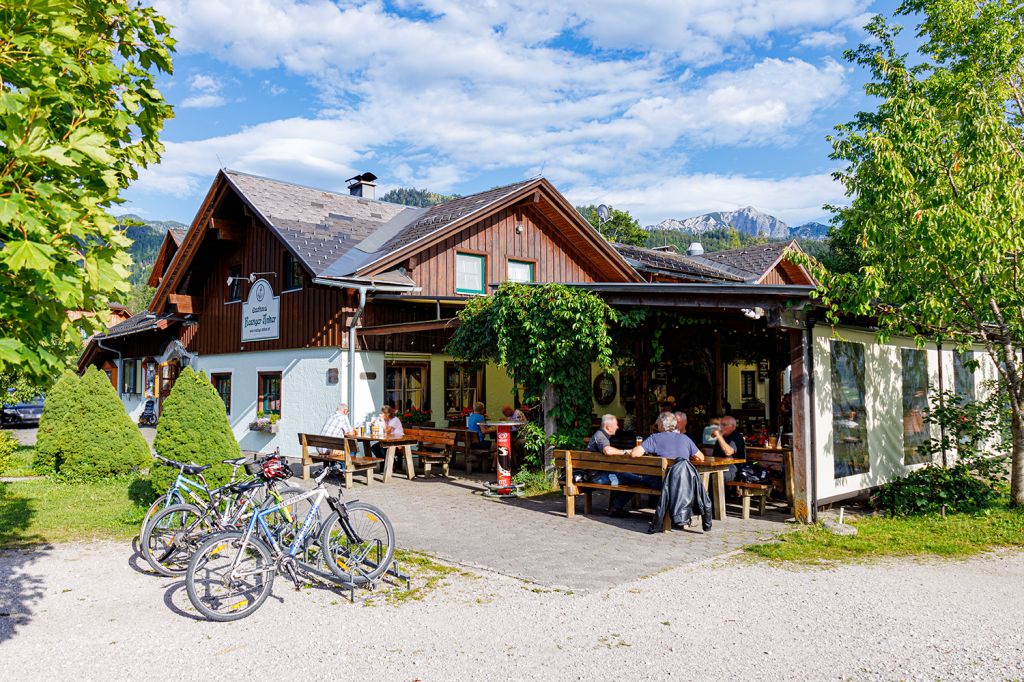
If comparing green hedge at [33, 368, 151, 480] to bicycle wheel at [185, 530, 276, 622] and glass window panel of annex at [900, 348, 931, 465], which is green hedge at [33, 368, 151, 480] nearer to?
bicycle wheel at [185, 530, 276, 622]

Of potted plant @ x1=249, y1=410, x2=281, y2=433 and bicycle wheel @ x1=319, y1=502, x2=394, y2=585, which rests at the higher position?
potted plant @ x1=249, y1=410, x2=281, y2=433

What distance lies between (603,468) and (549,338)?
9.48ft

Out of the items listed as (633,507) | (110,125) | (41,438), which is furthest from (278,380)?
(110,125)

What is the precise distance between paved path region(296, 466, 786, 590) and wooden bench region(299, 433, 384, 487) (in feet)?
3.96

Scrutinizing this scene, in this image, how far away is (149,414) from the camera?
25500mm

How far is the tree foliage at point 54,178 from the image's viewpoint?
144 inches

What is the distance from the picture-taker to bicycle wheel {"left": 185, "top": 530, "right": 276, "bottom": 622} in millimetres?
5809

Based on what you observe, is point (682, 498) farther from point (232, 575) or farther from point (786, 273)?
point (786, 273)

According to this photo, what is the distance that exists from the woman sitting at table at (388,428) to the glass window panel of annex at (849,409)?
24.2 ft

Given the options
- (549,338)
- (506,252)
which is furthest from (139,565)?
(506,252)

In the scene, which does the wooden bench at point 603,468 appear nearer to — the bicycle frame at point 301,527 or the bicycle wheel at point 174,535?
the bicycle frame at point 301,527

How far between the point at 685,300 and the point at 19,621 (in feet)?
26.7

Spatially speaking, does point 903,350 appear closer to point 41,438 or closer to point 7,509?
point 7,509

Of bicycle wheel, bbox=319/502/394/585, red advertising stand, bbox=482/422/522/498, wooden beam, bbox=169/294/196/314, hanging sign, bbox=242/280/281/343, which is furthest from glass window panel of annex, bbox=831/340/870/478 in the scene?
wooden beam, bbox=169/294/196/314
